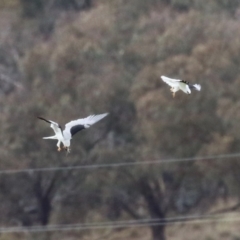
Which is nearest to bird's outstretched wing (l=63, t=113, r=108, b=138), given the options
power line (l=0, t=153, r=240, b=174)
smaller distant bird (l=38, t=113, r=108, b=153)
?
smaller distant bird (l=38, t=113, r=108, b=153)

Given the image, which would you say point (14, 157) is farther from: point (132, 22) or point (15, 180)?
Answer: point (132, 22)

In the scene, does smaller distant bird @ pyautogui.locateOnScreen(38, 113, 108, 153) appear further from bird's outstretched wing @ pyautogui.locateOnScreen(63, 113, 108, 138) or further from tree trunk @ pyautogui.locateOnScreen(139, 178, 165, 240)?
tree trunk @ pyautogui.locateOnScreen(139, 178, 165, 240)

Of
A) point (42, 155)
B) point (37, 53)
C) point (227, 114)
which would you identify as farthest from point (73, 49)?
point (227, 114)

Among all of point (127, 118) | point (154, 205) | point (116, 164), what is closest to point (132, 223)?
point (154, 205)

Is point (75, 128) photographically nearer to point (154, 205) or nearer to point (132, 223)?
point (154, 205)

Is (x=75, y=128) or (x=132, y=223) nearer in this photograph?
(x=75, y=128)

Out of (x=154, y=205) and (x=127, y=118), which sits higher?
(x=127, y=118)

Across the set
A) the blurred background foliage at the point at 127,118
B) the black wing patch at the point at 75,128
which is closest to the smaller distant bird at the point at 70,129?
the black wing patch at the point at 75,128

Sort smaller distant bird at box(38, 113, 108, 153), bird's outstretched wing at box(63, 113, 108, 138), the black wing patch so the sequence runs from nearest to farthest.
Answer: smaller distant bird at box(38, 113, 108, 153)
bird's outstretched wing at box(63, 113, 108, 138)
the black wing patch

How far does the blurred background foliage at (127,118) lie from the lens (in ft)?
64.3

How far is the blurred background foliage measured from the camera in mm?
19594

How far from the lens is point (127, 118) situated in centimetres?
2189

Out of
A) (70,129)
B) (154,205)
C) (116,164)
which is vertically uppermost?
(70,129)

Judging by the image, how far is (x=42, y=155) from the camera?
21.2m
